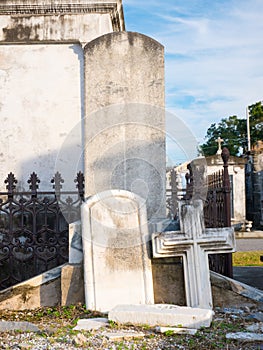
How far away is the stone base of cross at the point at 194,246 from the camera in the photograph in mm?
4242

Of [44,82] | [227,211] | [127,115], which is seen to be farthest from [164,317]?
[44,82]

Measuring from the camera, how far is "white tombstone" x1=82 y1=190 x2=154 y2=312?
13.8 feet

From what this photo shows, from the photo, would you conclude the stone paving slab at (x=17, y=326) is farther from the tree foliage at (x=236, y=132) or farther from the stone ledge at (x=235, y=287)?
the tree foliage at (x=236, y=132)

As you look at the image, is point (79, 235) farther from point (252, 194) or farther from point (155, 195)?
point (252, 194)

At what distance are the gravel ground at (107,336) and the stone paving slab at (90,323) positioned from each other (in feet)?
0.17

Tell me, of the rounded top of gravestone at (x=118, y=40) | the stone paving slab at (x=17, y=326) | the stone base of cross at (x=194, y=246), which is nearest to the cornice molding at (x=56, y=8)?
the rounded top of gravestone at (x=118, y=40)

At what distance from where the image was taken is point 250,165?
17.5 metres

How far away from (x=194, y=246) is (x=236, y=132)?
3360 centimetres

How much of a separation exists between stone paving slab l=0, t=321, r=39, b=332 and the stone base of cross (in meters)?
1.23

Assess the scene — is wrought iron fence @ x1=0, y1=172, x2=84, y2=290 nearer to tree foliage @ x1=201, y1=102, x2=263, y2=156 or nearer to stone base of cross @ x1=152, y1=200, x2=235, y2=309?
stone base of cross @ x1=152, y1=200, x2=235, y2=309

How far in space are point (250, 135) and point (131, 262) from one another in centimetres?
3009

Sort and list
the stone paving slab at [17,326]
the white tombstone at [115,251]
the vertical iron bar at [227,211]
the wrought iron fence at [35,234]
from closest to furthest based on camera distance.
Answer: the stone paving slab at [17,326] < the white tombstone at [115,251] < the wrought iron fence at [35,234] < the vertical iron bar at [227,211]

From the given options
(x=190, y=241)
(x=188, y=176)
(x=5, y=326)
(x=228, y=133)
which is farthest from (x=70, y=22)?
(x=228, y=133)

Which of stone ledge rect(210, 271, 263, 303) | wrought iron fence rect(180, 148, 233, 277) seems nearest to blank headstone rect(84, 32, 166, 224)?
wrought iron fence rect(180, 148, 233, 277)
